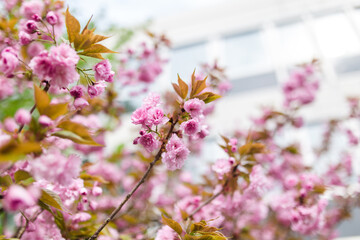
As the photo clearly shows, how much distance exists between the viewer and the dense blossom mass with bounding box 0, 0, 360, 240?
2.02 feet

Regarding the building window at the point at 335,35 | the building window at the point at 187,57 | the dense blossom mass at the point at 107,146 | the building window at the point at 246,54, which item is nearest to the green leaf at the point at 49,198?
the dense blossom mass at the point at 107,146

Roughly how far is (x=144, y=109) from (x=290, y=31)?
5774mm

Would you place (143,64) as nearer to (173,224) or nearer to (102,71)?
(102,71)

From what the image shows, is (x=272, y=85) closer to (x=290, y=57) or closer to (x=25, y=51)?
(x=290, y=57)

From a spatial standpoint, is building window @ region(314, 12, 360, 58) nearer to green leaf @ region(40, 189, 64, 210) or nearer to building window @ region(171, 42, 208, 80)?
building window @ region(171, 42, 208, 80)

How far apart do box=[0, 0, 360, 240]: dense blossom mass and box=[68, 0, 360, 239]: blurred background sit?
162cm

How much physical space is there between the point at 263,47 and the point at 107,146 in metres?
5.20

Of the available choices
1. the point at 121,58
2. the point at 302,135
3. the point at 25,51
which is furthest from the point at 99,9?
the point at 302,135

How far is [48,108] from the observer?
61 cm

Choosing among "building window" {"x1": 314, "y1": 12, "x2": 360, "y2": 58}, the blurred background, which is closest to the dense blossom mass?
the blurred background

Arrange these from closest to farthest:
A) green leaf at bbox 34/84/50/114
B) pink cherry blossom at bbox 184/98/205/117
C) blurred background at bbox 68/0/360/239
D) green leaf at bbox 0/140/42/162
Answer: green leaf at bbox 0/140/42/162
green leaf at bbox 34/84/50/114
pink cherry blossom at bbox 184/98/205/117
blurred background at bbox 68/0/360/239

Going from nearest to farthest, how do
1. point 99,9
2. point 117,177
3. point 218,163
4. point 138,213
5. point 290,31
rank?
point 218,163 < point 138,213 < point 99,9 < point 117,177 < point 290,31

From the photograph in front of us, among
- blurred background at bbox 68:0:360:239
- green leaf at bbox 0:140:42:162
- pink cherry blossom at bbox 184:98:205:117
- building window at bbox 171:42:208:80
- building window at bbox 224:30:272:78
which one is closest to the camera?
green leaf at bbox 0:140:42:162

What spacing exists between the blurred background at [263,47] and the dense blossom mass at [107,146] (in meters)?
1.62
